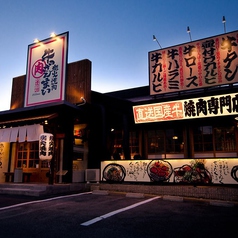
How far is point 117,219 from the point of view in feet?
19.1

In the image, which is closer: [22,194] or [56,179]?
[22,194]

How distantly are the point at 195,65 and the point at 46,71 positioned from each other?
8297 mm

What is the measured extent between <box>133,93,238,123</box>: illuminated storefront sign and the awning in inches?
196

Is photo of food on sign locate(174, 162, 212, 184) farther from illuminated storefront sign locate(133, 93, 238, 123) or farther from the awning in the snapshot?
A: the awning

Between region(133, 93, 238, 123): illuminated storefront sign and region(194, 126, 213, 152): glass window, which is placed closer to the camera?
region(133, 93, 238, 123): illuminated storefront sign

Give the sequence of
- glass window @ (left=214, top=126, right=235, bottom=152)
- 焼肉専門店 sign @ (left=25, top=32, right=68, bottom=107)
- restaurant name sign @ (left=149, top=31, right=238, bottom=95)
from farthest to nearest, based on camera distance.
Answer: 焼肉専門店 sign @ (left=25, top=32, right=68, bottom=107) < glass window @ (left=214, top=126, right=235, bottom=152) < restaurant name sign @ (left=149, top=31, right=238, bottom=95)

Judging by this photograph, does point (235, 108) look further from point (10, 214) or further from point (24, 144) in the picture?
point (24, 144)

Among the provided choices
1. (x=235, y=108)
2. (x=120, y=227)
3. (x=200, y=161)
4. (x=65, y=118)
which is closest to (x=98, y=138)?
(x=65, y=118)

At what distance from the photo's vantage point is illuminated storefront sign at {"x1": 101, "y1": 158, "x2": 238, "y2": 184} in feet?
29.7

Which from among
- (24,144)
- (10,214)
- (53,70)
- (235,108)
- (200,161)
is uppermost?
(53,70)

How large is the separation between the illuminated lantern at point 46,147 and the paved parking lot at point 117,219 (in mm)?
A: 2763

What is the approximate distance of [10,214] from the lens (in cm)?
650

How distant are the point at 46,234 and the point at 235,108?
855 cm

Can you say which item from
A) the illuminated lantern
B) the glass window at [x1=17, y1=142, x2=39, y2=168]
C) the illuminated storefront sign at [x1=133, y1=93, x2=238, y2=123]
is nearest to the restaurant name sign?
the illuminated storefront sign at [x1=133, y1=93, x2=238, y2=123]
